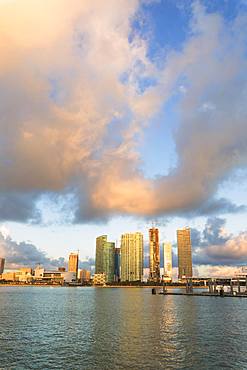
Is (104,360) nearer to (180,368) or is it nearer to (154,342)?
(180,368)

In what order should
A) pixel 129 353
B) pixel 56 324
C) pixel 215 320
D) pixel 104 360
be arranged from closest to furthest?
pixel 104 360
pixel 129 353
pixel 56 324
pixel 215 320

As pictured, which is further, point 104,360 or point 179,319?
point 179,319

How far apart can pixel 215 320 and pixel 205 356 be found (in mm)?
49393

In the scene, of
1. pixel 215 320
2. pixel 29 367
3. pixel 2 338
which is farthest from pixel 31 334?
pixel 215 320

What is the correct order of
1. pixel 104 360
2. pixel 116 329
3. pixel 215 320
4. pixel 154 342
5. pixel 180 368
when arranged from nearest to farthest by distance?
pixel 180 368
pixel 104 360
pixel 154 342
pixel 116 329
pixel 215 320

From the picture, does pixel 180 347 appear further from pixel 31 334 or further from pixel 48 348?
pixel 31 334

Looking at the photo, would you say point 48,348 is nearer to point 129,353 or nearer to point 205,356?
point 129,353

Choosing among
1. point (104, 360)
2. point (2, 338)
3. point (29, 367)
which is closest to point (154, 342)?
point (104, 360)

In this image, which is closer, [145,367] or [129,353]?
[145,367]

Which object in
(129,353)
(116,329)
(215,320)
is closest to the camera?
(129,353)

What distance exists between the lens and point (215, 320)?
99.6m

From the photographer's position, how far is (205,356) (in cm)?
5409

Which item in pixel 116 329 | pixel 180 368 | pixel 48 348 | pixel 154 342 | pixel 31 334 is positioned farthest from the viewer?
pixel 116 329

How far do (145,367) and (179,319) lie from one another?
57.7 metres
